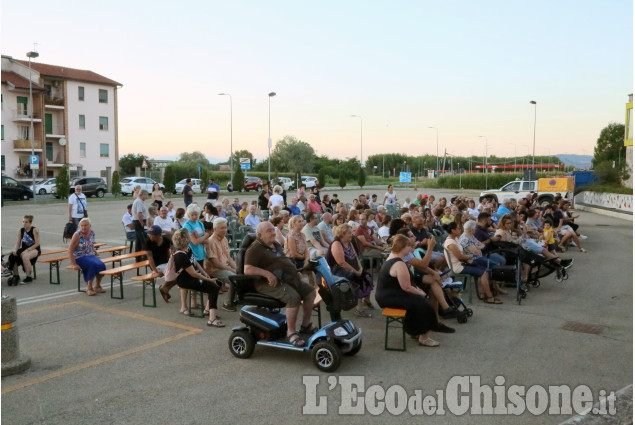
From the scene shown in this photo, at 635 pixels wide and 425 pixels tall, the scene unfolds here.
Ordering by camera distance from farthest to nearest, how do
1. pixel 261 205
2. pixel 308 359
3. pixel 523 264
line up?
pixel 261 205
pixel 523 264
pixel 308 359

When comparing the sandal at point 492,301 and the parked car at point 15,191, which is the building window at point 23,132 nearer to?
the parked car at point 15,191

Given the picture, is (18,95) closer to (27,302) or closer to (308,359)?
(27,302)

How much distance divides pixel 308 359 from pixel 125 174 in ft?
239

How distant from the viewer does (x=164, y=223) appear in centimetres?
1112

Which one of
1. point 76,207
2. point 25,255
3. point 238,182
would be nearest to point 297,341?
point 25,255

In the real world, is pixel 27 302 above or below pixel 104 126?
below

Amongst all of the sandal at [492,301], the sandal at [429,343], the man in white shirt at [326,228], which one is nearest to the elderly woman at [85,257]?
the man in white shirt at [326,228]

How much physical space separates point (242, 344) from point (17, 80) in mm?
56216

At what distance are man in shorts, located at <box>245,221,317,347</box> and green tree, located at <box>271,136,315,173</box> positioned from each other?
8795 centimetres

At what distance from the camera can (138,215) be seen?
11.6 metres

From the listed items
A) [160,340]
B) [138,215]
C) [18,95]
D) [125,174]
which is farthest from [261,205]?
[125,174]

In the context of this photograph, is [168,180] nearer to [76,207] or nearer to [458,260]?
[76,207]

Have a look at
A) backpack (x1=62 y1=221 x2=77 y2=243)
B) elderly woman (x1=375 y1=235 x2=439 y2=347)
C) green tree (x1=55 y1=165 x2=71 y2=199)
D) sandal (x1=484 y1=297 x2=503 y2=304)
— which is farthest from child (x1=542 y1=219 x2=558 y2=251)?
green tree (x1=55 y1=165 x2=71 y2=199)

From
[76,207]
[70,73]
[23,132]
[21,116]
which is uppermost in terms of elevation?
[70,73]
